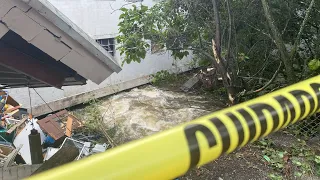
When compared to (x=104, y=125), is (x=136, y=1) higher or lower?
higher

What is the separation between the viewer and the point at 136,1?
1112cm

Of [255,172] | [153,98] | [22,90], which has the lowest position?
[255,172]

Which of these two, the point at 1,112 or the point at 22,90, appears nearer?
the point at 1,112

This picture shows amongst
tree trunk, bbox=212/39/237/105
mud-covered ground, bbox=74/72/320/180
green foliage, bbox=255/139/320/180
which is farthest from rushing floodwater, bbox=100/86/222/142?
green foliage, bbox=255/139/320/180

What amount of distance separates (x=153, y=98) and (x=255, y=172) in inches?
225

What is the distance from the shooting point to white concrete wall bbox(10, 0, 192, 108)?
8789mm

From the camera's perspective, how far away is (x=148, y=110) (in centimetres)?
898

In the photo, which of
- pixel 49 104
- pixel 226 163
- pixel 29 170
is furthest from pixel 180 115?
pixel 29 170

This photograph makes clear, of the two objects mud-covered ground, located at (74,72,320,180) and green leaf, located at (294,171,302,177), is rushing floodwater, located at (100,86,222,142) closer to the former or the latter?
mud-covered ground, located at (74,72,320,180)

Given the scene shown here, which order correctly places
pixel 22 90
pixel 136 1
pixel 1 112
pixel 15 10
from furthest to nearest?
pixel 136 1
pixel 22 90
pixel 1 112
pixel 15 10

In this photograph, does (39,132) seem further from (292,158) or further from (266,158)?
(292,158)

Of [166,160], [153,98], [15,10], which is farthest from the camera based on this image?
Answer: [153,98]

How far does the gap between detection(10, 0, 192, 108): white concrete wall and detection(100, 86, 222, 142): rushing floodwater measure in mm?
845

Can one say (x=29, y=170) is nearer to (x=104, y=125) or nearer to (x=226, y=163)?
(x=226, y=163)
